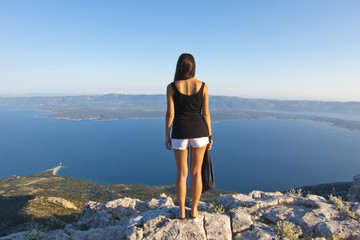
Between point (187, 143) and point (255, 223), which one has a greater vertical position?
point (187, 143)

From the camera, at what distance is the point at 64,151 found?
6319 inches

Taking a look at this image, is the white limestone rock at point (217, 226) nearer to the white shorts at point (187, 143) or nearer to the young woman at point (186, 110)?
the young woman at point (186, 110)

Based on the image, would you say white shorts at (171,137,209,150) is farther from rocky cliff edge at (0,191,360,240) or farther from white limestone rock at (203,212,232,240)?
white limestone rock at (203,212,232,240)

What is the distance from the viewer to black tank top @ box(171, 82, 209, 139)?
4270 millimetres

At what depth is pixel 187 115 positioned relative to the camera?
4.36 metres

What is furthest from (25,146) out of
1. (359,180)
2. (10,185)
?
(359,180)

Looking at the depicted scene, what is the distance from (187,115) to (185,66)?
1.13 m

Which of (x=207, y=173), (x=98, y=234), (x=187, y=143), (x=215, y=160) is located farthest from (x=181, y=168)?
(x=215, y=160)

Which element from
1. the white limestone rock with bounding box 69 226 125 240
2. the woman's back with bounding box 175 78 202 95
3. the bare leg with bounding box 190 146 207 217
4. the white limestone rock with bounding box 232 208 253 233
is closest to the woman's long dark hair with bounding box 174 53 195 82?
the woman's back with bounding box 175 78 202 95

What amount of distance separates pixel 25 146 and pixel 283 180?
207647mm

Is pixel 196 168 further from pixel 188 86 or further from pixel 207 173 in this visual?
pixel 188 86

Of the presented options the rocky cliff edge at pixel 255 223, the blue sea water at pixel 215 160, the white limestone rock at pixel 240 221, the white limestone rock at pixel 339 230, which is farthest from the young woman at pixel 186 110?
the blue sea water at pixel 215 160

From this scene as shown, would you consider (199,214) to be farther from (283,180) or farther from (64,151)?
(64,151)

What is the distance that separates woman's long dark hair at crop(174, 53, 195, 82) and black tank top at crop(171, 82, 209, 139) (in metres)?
0.31
